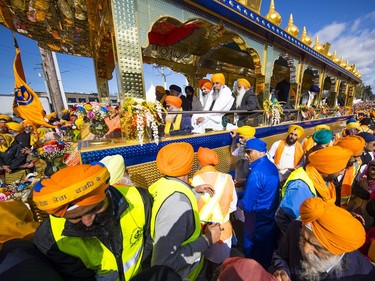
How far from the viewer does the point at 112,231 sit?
3.66 feet

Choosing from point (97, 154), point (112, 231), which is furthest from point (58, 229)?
point (97, 154)

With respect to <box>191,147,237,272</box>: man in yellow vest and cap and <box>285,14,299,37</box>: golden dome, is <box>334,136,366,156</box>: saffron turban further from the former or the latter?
<box>285,14,299,37</box>: golden dome

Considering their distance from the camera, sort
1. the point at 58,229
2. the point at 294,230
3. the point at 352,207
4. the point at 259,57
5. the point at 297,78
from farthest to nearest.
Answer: the point at 297,78
the point at 259,57
the point at 352,207
the point at 294,230
the point at 58,229

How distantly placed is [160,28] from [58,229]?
6.92 m

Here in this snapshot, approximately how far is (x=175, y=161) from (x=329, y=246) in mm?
1261

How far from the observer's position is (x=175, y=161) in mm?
1463

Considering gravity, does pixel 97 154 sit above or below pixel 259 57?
below

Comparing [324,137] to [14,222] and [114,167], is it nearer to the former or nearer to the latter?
[114,167]

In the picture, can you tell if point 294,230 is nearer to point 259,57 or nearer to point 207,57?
point 259,57

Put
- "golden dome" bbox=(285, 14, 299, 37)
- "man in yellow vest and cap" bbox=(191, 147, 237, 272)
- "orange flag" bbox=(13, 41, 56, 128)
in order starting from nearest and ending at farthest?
"man in yellow vest and cap" bbox=(191, 147, 237, 272), "orange flag" bbox=(13, 41, 56, 128), "golden dome" bbox=(285, 14, 299, 37)

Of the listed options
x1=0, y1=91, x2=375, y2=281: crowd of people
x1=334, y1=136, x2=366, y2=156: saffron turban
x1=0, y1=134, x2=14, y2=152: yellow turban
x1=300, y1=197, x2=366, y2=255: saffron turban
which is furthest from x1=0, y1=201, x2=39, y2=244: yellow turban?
x1=0, y1=134, x2=14, y2=152: yellow turban

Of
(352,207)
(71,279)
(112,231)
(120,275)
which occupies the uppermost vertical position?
(112,231)

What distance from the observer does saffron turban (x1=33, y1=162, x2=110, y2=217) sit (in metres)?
0.84

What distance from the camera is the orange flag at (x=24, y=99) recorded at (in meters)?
3.49
